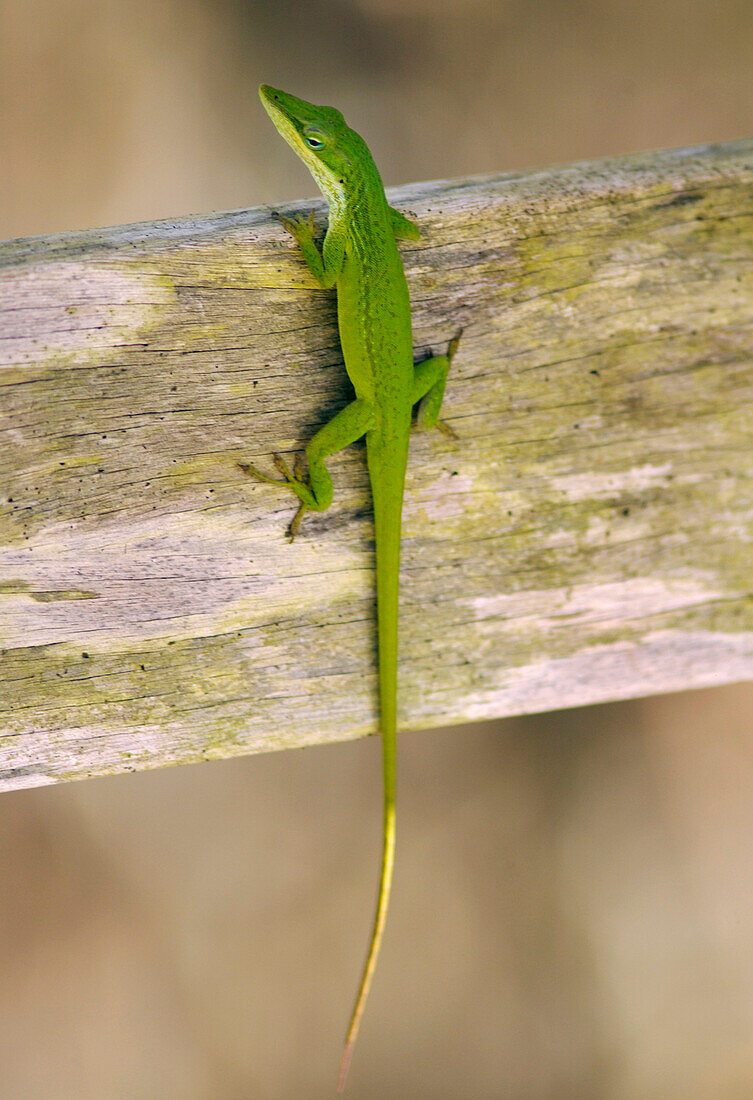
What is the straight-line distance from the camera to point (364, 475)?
1285 mm

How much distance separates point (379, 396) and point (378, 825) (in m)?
1.68

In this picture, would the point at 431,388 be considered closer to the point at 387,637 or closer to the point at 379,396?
the point at 379,396

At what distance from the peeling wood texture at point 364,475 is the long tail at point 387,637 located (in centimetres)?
5

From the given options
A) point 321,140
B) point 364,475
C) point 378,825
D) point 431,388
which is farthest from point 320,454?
point 378,825

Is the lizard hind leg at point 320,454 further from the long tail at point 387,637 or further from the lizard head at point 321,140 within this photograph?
the lizard head at point 321,140

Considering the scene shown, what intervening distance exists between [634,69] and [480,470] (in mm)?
1931

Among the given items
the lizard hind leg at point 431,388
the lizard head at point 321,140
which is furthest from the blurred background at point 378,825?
the lizard hind leg at point 431,388

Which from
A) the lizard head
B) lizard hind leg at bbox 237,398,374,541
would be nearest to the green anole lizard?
lizard hind leg at bbox 237,398,374,541

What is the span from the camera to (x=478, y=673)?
1.37 meters

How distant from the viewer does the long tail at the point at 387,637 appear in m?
1.23

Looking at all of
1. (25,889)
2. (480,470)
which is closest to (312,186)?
(480,470)

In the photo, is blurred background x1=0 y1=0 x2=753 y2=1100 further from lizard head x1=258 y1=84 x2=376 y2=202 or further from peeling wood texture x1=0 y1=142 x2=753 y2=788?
peeling wood texture x1=0 y1=142 x2=753 y2=788

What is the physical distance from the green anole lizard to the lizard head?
0.23 meters

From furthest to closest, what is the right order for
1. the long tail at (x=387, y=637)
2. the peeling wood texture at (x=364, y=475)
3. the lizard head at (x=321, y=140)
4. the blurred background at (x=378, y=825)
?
1. the blurred background at (x=378, y=825)
2. the lizard head at (x=321, y=140)
3. the long tail at (x=387, y=637)
4. the peeling wood texture at (x=364, y=475)
